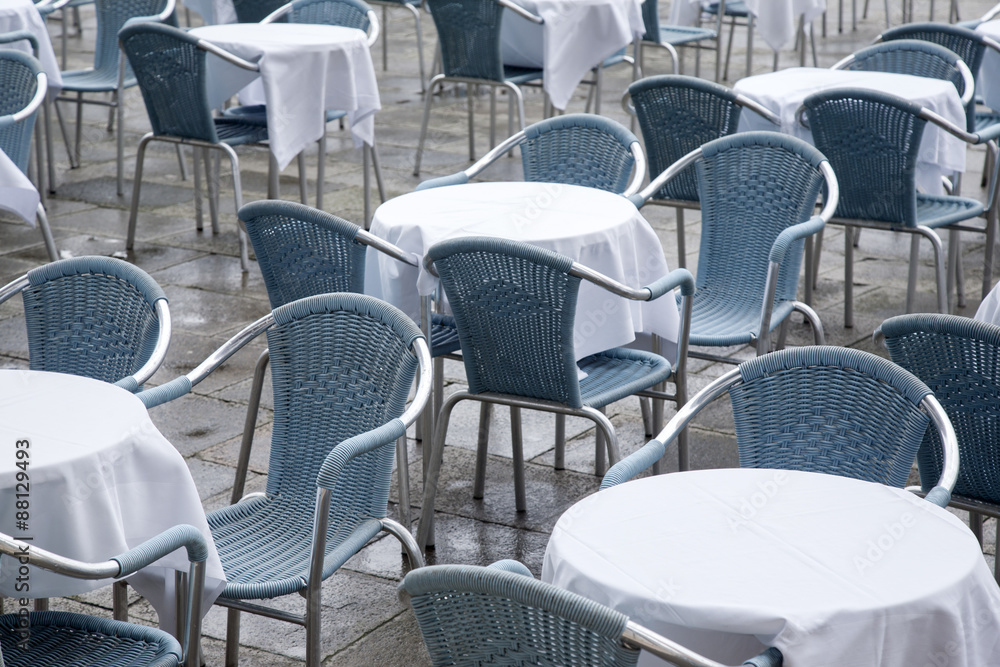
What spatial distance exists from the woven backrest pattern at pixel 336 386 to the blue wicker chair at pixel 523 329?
1.21 feet

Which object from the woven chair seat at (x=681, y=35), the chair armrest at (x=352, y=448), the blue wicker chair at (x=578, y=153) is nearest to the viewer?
the chair armrest at (x=352, y=448)

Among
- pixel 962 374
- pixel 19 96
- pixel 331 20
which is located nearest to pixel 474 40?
pixel 331 20

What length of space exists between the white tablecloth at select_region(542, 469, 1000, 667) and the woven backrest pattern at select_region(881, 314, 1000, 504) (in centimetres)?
51

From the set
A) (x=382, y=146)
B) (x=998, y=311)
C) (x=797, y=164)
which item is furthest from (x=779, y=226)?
(x=382, y=146)

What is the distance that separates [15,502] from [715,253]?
252 centimetres

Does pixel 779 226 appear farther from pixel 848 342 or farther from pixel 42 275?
pixel 42 275

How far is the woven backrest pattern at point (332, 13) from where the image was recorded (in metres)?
6.52

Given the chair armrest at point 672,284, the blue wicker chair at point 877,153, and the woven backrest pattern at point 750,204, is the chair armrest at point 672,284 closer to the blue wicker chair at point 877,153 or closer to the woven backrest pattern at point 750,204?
the woven backrest pattern at point 750,204

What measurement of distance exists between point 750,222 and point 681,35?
14.1ft

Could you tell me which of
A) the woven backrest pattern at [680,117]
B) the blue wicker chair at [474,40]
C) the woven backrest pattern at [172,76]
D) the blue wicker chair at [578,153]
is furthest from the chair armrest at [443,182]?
the blue wicker chair at [474,40]

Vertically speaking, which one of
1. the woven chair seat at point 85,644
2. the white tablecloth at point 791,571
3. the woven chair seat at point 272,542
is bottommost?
the woven chair seat at point 272,542

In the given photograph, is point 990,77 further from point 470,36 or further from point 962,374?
point 962,374

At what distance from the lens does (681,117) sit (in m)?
4.70

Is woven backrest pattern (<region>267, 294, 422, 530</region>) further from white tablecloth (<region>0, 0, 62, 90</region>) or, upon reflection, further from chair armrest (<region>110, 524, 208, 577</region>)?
white tablecloth (<region>0, 0, 62, 90</region>)
